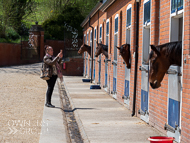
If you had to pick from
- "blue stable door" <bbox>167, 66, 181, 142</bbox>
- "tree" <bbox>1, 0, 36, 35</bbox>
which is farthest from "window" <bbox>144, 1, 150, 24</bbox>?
"tree" <bbox>1, 0, 36, 35</bbox>

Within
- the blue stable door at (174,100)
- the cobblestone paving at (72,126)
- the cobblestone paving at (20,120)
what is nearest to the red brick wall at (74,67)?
the cobblestone paving at (20,120)

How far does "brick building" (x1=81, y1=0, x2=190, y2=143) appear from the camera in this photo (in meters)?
5.51

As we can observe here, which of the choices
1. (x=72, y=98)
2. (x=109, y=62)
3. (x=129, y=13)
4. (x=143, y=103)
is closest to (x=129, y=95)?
(x=143, y=103)

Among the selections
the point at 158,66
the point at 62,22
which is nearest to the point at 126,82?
the point at 158,66

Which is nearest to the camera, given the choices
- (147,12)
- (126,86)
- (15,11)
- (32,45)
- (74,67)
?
(147,12)

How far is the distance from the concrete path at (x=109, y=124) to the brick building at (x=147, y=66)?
0.28 m

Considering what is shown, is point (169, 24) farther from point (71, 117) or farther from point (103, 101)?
point (103, 101)

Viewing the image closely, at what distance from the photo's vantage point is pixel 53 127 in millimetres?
7266

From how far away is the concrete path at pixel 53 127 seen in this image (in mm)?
6195

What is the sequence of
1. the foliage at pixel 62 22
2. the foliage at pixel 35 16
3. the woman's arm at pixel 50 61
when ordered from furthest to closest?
1. the foliage at pixel 62 22
2. the foliage at pixel 35 16
3. the woman's arm at pixel 50 61

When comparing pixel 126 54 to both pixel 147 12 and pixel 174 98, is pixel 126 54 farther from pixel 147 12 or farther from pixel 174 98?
pixel 174 98

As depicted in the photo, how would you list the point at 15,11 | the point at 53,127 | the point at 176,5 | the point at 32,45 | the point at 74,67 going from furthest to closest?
1. the point at 32,45
2. the point at 15,11
3. the point at 74,67
4. the point at 53,127
5. the point at 176,5

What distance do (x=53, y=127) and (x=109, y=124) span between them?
4.32 feet

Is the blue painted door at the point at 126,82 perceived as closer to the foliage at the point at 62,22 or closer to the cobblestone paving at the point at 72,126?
the cobblestone paving at the point at 72,126
